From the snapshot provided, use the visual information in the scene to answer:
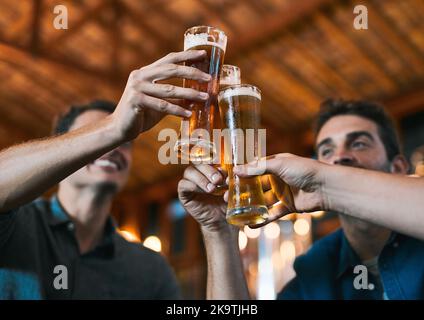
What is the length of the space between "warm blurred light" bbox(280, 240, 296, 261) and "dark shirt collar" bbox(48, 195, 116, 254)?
501 centimetres

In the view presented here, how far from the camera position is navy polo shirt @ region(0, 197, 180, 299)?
1857 millimetres

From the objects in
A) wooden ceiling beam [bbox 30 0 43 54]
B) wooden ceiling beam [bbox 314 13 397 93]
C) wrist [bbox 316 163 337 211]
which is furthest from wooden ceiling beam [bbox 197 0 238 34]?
wrist [bbox 316 163 337 211]

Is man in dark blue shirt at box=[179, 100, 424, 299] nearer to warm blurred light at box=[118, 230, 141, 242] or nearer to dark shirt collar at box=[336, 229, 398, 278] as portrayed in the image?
dark shirt collar at box=[336, 229, 398, 278]

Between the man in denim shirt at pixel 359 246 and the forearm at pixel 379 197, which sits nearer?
the forearm at pixel 379 197

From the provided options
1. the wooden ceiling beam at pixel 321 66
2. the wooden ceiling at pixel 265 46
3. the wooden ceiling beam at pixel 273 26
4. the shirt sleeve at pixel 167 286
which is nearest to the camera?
A: the shirt sleeve at pixel 167 286

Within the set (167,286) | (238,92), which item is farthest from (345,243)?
(238,92)

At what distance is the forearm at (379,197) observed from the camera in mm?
1217

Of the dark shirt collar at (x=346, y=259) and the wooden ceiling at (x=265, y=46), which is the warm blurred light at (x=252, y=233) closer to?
the wooden ceiling at (x=265, y=46)

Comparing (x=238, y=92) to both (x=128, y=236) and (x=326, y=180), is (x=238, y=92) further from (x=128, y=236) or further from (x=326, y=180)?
(x=128, y=236)

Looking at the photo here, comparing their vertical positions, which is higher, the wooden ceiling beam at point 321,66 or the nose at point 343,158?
the wooden ceiling beam at point 321,66

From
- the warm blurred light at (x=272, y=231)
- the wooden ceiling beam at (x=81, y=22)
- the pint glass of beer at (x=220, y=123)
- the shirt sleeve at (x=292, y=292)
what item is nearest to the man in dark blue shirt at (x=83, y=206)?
the pint glass of beer at (x=220, y=123)

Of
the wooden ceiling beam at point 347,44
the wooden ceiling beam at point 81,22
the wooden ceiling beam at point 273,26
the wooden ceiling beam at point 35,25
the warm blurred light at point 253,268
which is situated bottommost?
the warm blurred light at point 253,268
